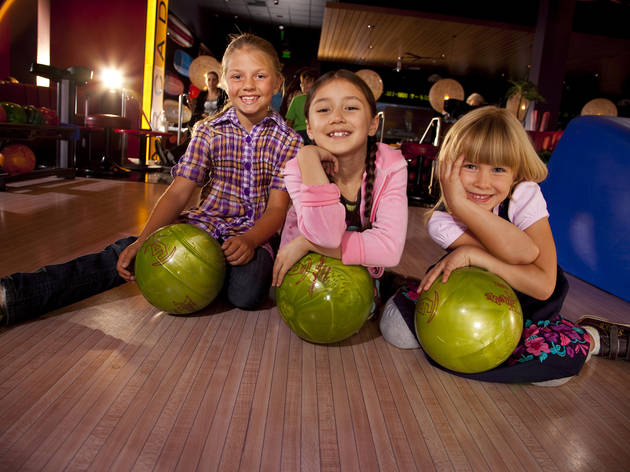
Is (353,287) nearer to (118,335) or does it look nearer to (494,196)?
(494,196)

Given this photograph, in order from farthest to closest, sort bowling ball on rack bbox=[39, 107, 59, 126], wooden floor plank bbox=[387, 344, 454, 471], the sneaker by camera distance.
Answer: bowling ball on rack bbox=[39, 107, 59, 126], the sneaker, wooden floor plank bbox=[387, 344, 454, 471]

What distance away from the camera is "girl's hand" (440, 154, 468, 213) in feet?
4.90

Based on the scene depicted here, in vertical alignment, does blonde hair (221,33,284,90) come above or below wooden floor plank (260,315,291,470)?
above

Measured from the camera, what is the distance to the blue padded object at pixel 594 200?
240cm

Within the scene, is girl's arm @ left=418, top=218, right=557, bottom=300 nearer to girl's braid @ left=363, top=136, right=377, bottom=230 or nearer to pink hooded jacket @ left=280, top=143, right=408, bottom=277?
pink hooded jacket @ left=280, top=143, right=408, bottom=277

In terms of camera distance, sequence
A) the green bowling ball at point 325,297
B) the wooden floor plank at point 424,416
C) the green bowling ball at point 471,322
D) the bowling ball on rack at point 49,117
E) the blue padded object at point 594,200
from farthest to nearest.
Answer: the bowling ball on rack at point 49,117, the blue padded object at point 594,200, the green bowling ball at point 325,297, the green bowling ball at point 471,322, the wooden floor plank at point 424,416

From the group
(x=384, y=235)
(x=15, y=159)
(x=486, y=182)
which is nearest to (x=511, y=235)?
(x=486, y=182)

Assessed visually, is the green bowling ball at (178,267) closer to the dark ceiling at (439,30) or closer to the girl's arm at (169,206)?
the girl's arm at (169,206)

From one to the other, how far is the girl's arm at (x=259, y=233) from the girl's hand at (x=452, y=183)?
66 centimetres

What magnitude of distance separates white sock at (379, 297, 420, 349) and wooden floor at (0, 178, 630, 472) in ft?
0.10

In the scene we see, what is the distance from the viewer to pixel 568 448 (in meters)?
1.15

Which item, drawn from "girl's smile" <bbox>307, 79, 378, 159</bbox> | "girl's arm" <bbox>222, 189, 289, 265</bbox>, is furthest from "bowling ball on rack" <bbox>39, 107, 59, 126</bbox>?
"girl's smile" <bbox>307, 79, 378, 159</bbox>

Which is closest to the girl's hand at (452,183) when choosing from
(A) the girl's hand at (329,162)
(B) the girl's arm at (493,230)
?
(B) the girl's arm at (493,230)

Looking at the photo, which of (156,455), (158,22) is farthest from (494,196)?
(158,22)
